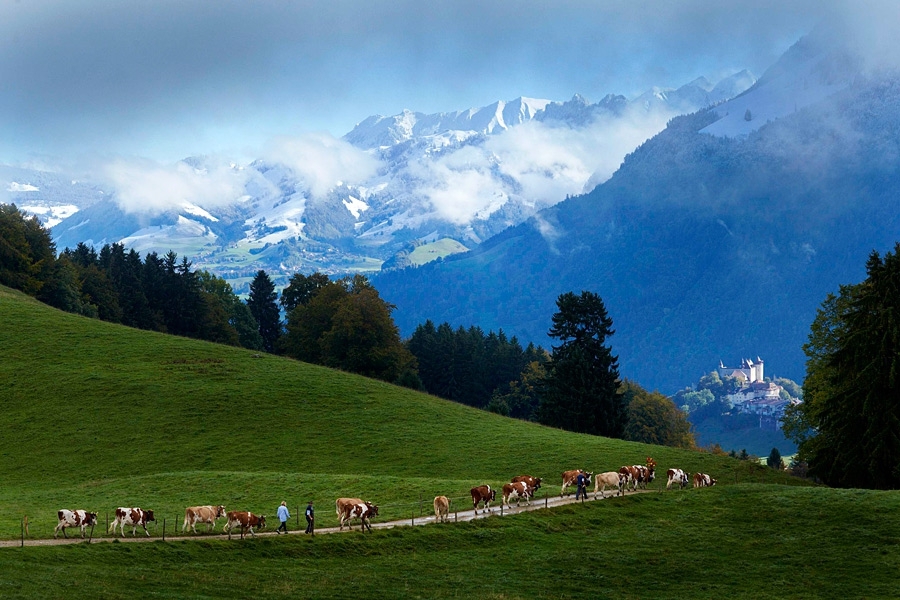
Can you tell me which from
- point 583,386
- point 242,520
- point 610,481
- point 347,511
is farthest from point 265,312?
point 242,520

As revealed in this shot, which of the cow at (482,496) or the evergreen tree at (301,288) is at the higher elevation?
the evergreen tree at (301,288)

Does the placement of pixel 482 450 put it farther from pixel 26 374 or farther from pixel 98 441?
pixel 26 374

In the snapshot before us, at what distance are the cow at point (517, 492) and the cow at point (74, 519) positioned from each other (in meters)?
21.9

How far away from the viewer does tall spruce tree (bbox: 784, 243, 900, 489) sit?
63594mm

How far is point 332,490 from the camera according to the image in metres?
60.6

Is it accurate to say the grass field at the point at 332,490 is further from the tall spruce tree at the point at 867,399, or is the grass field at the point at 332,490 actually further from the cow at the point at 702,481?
the tall spruce tree at the point at 867,399

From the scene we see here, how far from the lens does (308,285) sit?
15925cm

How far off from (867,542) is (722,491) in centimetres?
1183

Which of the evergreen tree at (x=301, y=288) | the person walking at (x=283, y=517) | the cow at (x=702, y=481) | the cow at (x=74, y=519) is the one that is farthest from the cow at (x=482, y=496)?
the evergreen tree at (x=301, y=288)

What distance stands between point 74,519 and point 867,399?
Result: 48917 mm

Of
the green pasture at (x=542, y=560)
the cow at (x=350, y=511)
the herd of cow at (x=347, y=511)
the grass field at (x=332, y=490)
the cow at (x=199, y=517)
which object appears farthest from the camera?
the cow at (x=350, y=511)

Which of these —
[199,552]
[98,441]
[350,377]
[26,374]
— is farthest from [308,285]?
[199,552]

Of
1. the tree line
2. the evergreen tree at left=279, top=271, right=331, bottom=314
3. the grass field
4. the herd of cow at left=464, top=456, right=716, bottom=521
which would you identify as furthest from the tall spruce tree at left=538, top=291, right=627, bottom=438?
the evergreen tree at left=279, top=271, right=331, bottom=314

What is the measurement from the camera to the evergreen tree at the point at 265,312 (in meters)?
179
